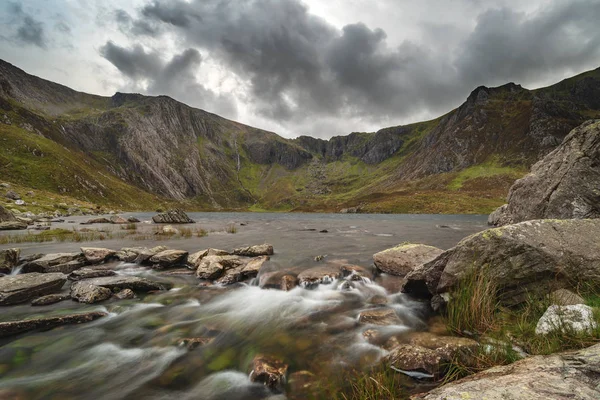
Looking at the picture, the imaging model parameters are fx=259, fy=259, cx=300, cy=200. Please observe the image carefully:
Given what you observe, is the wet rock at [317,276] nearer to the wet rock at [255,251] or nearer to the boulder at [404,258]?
the boulder at [404,258]

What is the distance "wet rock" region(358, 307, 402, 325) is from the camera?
945 cm

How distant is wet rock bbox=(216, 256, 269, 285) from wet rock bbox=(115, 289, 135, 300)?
13.6 ft

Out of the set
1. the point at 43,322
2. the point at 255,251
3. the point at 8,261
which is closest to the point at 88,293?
the point at 43,322

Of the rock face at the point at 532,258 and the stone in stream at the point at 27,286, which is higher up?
the rock face at the point at 532,258

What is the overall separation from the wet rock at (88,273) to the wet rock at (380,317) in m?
14.7

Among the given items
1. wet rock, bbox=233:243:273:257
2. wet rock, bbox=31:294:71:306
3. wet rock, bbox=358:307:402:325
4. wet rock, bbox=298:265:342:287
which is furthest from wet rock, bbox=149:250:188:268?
wet rock, bbox=358:307:402:325

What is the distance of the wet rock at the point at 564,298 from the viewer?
6.58 meters

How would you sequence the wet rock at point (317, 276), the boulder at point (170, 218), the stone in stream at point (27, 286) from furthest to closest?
the boulder at point (170, 218) < the wet rock at point (317, 276) < the stone in stream at point (27, 286)

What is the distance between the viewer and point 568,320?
5234 millimetres

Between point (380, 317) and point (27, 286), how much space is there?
Result: 15.8 meters

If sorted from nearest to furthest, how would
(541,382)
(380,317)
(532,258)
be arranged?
(541,382) < (532,258) < (380,317)

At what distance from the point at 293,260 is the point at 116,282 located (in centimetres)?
1076

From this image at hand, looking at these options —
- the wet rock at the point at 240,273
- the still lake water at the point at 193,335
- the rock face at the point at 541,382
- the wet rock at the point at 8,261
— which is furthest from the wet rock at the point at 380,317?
the wet rock at the point at 8,261

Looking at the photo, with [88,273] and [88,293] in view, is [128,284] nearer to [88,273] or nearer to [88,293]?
[88,293]
